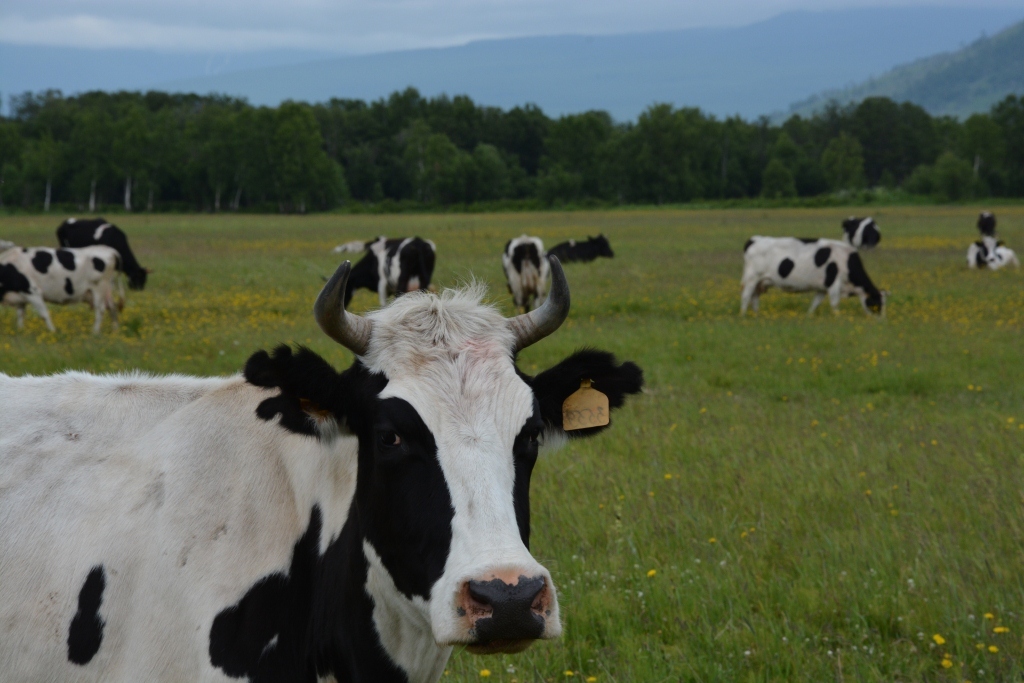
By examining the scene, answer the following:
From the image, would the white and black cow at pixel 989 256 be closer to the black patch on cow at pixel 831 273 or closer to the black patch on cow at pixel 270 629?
the black patch on cow at pixel 831 273

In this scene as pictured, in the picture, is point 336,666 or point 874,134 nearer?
point 336,666

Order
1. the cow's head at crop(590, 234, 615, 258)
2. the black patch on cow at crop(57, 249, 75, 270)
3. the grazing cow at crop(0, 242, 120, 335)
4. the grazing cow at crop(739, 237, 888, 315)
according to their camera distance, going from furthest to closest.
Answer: the cow's head at crop(590, 234, 615, 258)
the grazing cow at crop(739, 237, 888, 315)
the black patch on cow at crop(57, 249, 75, 270)
the grazing cow at crop(0, 242, 120, 335)

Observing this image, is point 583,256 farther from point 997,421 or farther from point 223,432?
point 223,432

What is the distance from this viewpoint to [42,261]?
17.1 metres

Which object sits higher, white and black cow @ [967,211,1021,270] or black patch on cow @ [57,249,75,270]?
white and black cow @ [967,211,1021,270]

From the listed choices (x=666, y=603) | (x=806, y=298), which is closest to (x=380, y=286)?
(x=806, y=298)

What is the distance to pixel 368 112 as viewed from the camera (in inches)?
5027

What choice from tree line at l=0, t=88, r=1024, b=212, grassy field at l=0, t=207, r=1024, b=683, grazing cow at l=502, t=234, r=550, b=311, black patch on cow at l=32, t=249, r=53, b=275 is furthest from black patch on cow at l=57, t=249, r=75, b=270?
tree line at l=0, t=88, r=1024, b=212

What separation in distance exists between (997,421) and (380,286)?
16.1 metres

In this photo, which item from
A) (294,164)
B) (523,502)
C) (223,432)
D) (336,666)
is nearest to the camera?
(523,502)

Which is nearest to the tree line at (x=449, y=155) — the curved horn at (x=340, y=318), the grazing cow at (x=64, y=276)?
the grazing cow at (x=64, y=276)

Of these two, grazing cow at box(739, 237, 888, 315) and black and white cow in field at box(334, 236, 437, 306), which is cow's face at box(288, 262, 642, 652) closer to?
grazing cow at box(739, 237, 888, 315)

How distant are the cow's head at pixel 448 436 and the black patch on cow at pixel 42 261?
50.0 feet

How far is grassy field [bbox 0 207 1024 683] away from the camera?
15.5 feet
